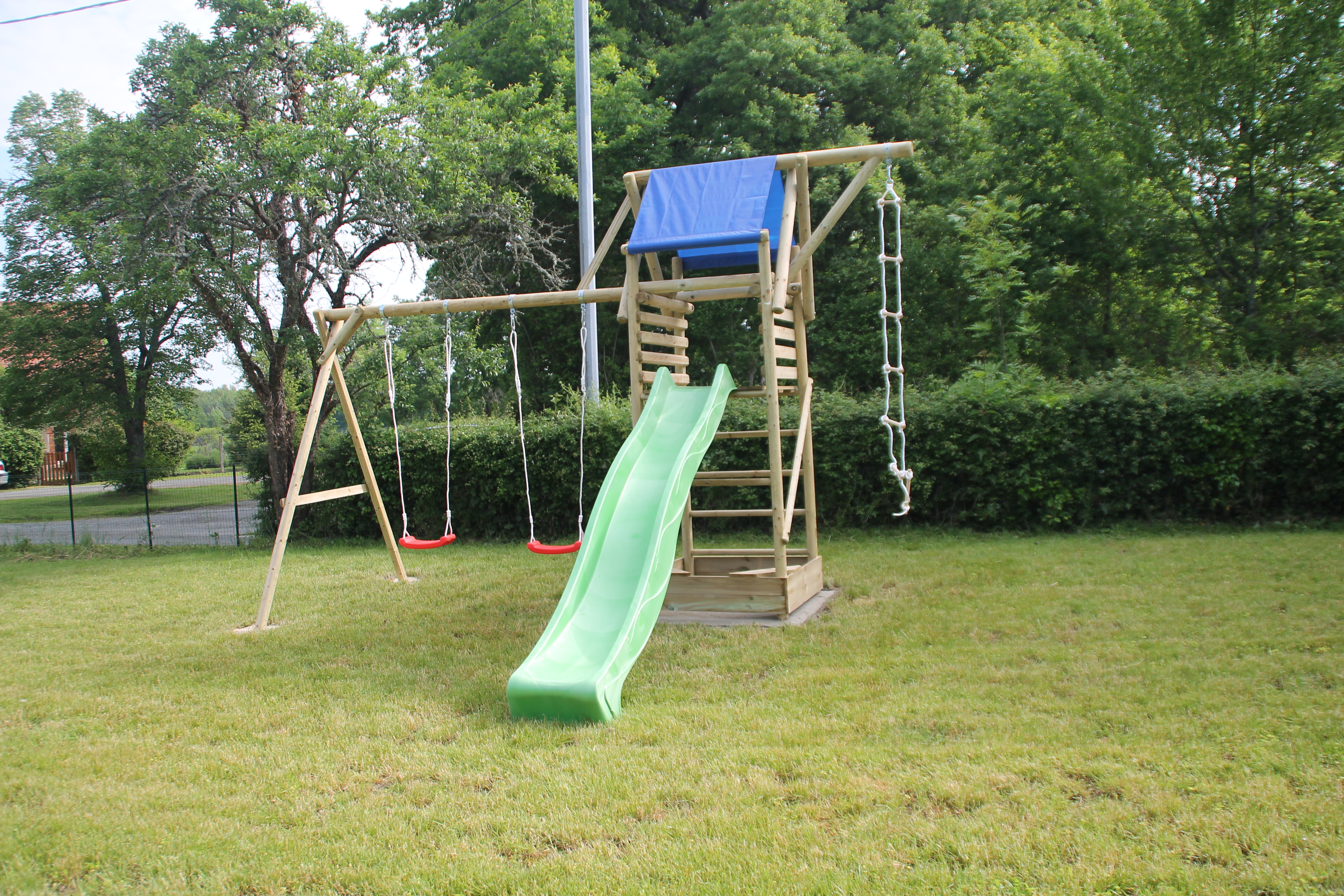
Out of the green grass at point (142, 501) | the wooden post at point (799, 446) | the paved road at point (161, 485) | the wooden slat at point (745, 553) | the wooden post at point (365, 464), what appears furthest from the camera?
the paved road at point (161, 485)

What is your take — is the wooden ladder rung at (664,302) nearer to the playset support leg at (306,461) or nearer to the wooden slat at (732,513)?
the wooden slat at (732,513)

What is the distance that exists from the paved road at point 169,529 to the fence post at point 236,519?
0.16 feet

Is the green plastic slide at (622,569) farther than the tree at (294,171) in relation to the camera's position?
No

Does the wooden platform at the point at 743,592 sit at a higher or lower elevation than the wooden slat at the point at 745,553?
lower

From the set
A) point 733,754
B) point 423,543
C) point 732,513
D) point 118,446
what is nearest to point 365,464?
point 423,543

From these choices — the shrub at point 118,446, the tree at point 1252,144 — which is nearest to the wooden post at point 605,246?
the tree at point 1252,144

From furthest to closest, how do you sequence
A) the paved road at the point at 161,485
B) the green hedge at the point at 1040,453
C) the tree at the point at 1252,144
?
the paved road at the point at 161,485 → the tree at the point at 1252,144 → the green hedge at the point at 1040,453

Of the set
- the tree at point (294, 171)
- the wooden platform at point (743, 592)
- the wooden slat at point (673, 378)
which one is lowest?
the wooden platform at point (743, 592)

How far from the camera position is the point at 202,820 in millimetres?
3277

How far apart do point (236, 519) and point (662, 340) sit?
27.9 ft

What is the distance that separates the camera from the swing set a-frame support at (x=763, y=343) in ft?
19.3

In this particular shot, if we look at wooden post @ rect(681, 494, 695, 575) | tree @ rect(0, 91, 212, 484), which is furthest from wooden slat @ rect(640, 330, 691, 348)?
tree @ rect(0, 91, 212, 484)

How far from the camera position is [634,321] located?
6.12 metres

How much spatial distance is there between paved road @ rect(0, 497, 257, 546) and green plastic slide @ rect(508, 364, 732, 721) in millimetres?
8768
